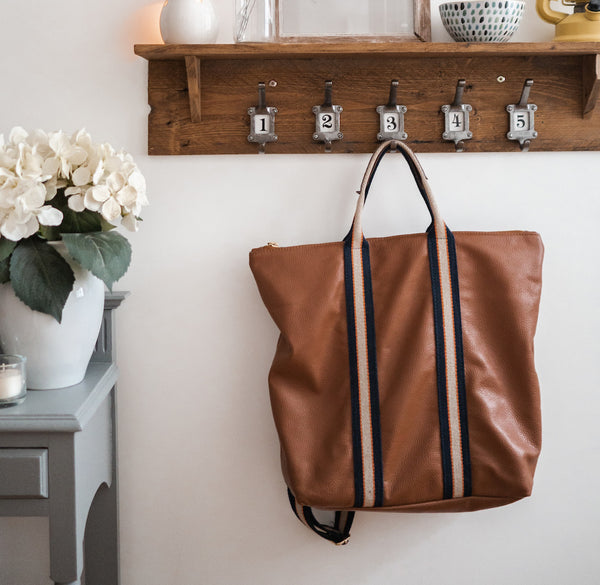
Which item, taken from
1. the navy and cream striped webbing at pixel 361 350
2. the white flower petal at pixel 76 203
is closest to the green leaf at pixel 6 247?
the white flower petal at pixel 76 203

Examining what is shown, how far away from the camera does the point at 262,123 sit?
1347mm

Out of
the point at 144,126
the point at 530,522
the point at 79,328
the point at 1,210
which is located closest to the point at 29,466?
the point at 79,328

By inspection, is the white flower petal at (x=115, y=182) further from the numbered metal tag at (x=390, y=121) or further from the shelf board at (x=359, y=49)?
the numbered metal tag at (x=390, y=121)

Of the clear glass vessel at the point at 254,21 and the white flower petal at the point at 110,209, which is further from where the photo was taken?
the clear glass vessel at the point at 254,21

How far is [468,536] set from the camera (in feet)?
4.76

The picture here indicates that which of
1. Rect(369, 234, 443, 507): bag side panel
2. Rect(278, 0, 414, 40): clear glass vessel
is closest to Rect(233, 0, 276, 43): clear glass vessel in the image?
Rect(278, 0, 414, 40): clear glass vessel

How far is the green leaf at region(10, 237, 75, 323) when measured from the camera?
1051 mm

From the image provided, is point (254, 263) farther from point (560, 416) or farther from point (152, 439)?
point (560, 416)

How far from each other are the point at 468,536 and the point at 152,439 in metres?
0.77

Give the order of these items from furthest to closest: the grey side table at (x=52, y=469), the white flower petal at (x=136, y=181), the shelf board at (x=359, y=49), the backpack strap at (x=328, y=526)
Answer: the backpack strap at (x=328, y=526) → the shelf board at (x=359, y=49) → the white flower petal at (x=136, y=181) → the grey side table at (x=52, y=469)

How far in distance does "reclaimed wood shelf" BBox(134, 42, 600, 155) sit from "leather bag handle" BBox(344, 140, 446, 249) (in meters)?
0.08

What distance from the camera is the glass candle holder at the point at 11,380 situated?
105cm

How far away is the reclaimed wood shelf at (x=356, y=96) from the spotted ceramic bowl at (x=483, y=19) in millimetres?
74

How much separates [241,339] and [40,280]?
49 centimetres
